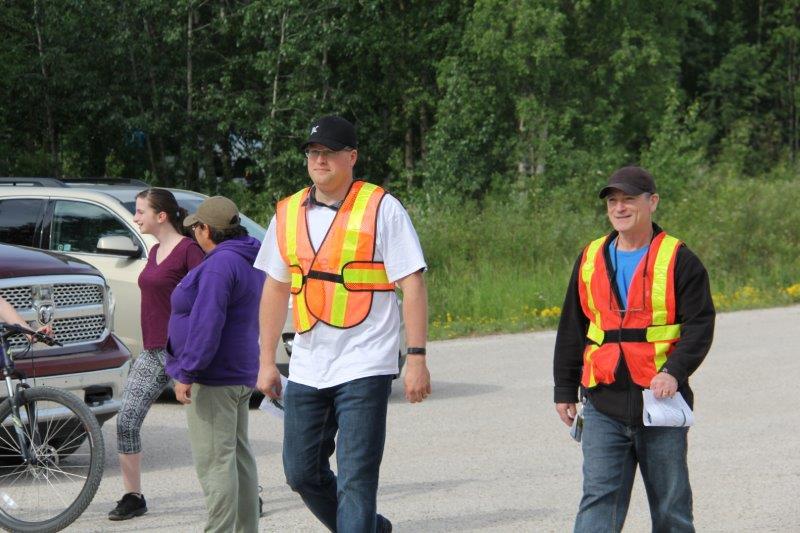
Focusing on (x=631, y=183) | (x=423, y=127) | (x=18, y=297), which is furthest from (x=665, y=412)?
(x=423, y=127)

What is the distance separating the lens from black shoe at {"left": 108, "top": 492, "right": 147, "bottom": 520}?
793 centimetres

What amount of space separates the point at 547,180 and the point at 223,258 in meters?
30.1

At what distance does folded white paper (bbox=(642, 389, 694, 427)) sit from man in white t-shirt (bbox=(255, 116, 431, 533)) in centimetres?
82

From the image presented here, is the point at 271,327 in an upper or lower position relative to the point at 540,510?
upper

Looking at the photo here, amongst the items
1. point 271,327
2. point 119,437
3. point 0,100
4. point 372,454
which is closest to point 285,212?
point 271,327

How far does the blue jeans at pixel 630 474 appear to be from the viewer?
5578mm

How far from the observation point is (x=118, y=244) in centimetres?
1161

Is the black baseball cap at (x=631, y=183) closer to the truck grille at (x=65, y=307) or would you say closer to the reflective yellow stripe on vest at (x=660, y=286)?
the reflective yellow stripe on vest at (x=660, y=286)

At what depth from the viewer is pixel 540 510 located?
7.96m

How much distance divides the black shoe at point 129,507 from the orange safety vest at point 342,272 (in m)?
2.48

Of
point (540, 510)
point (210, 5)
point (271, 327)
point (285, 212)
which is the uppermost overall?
point (210, 5)

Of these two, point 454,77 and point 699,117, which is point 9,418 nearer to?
point 454,77

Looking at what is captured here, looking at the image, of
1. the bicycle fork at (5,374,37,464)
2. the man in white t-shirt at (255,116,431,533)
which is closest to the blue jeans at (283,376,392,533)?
the man in white t-shirt at (255,116,431,533)

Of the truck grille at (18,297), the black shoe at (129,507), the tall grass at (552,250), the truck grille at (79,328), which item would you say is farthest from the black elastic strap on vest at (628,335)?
the tall grass at (552,250)
